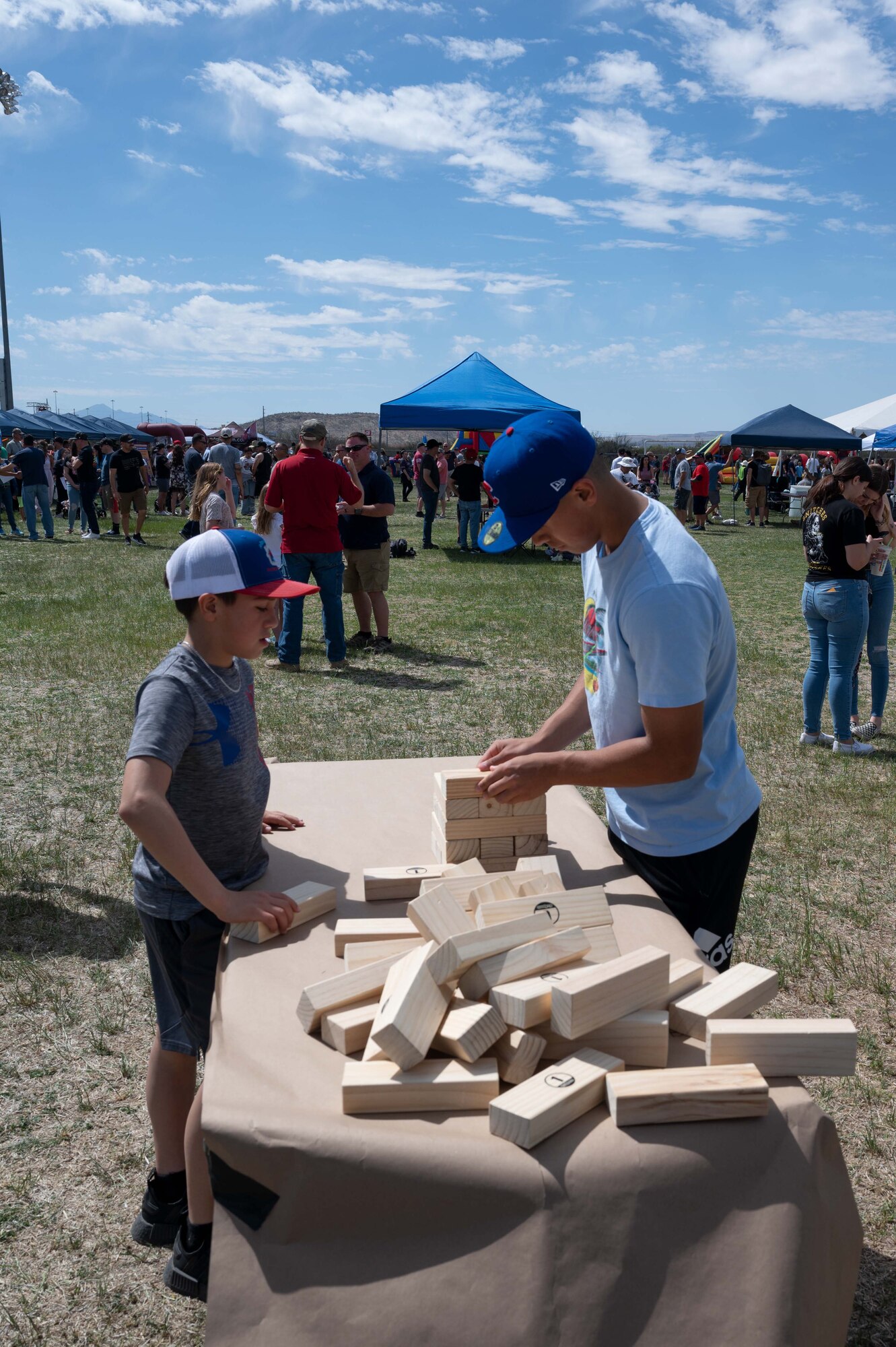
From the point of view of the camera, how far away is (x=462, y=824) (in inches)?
91.4

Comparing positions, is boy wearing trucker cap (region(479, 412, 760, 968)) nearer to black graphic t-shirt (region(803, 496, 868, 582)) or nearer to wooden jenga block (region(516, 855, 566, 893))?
wooden jenga block (region(516, 855, 566, 893))

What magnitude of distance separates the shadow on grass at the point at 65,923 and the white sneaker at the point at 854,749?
191 inches

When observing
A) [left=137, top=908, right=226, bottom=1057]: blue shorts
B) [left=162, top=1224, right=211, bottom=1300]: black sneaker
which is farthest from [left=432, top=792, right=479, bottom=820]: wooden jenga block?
[left=162, top=1224, right=211, bottom=1300]: black sneaker

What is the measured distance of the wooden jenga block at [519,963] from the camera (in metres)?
1.64

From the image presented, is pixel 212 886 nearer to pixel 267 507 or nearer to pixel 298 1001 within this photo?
pixel 298 1001

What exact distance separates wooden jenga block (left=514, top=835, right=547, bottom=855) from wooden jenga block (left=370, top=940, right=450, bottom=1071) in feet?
2.56

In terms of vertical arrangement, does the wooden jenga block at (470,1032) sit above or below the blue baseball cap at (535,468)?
below

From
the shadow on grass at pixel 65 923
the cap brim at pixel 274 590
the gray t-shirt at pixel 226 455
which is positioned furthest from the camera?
the gray t-shirt at pixel 226 455

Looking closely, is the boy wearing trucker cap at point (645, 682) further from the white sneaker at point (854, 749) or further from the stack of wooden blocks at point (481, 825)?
the white sneaker at point (854, 749)

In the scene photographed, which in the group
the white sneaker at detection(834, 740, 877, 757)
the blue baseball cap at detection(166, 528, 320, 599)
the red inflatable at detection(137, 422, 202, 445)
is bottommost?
the white sneaker at detection(834, 740, 877, 757)

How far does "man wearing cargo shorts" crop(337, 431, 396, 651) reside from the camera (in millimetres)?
9164

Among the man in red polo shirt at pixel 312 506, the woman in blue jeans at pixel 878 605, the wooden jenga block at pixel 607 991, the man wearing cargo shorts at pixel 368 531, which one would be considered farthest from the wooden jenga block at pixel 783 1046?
→ the man wearing cargo shorts at pixel 368 531

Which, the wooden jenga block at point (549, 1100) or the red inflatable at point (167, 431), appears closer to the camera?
the wooden jenga block at point (549, 1100)

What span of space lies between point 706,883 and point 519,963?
758mm
